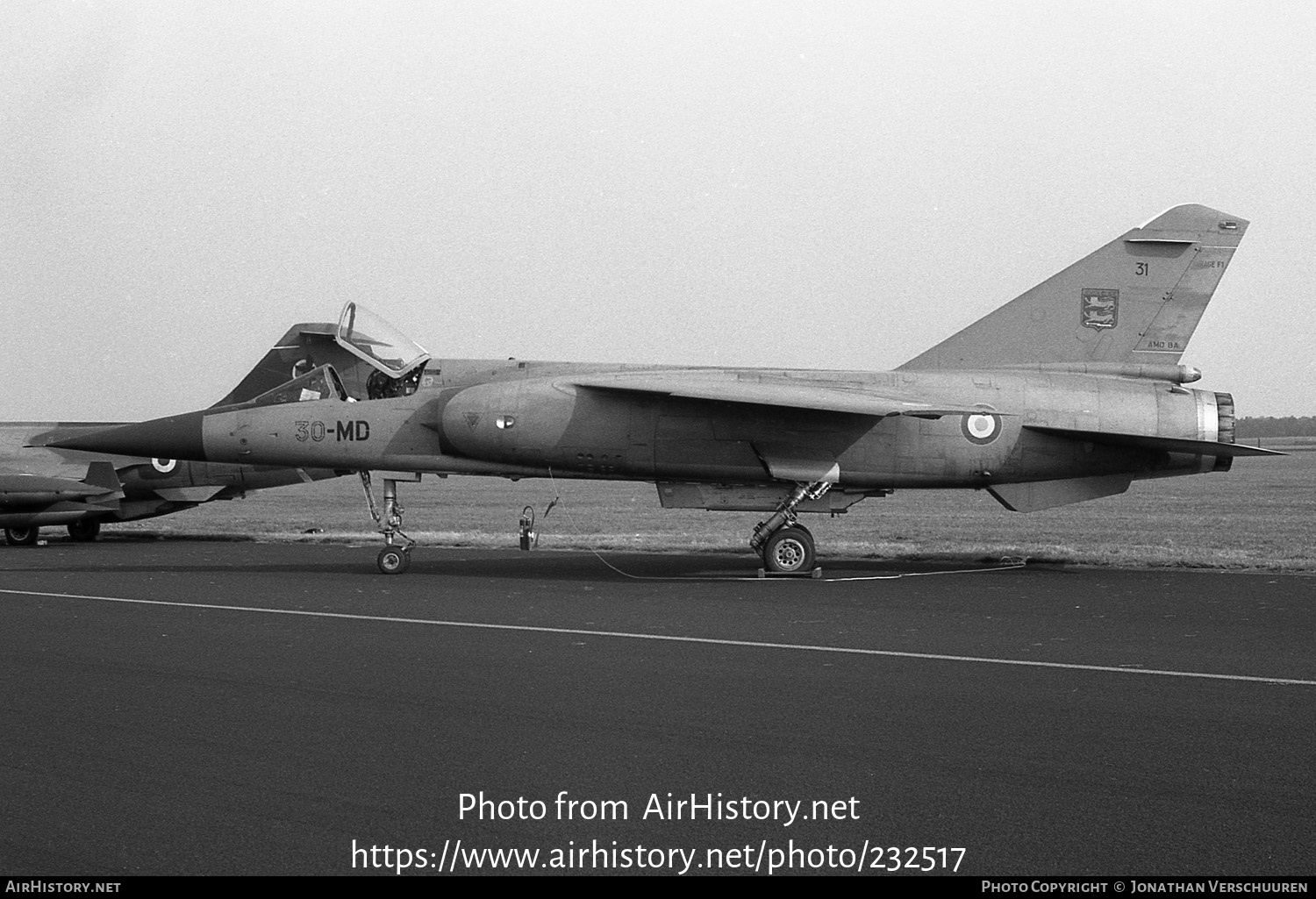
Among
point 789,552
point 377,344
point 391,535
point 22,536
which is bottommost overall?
point 22,536

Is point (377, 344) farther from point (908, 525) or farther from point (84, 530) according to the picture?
point (908, 525)

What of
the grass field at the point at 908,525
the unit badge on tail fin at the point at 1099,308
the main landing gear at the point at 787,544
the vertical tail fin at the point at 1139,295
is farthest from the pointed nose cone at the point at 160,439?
the unit badge on tail fin at the point at 1099,308

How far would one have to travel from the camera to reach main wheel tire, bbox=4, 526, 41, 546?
22.5 meters

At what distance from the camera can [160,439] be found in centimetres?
1575

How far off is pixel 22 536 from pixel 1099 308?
726 inches

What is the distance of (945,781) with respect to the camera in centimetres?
528

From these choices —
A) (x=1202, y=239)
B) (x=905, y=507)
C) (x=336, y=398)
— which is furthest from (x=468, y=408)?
(x=905, y=507)

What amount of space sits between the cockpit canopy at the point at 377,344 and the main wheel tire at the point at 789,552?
4815 mm

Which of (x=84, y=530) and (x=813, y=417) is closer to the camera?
(x=813, y=417)

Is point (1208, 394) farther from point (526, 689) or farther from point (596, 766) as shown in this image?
point (596, 766)

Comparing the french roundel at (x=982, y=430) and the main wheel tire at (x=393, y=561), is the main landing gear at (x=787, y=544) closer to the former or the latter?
the french roundel at (x=982, y=430)

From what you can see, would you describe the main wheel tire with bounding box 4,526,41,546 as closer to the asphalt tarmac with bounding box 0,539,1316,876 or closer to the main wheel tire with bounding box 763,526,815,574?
the asphalt tarmac with bounding box 0,539,1316,876

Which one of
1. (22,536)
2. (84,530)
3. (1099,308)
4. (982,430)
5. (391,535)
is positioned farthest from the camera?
(84,530)

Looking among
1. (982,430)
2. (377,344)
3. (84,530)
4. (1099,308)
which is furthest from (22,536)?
(1099,308)
